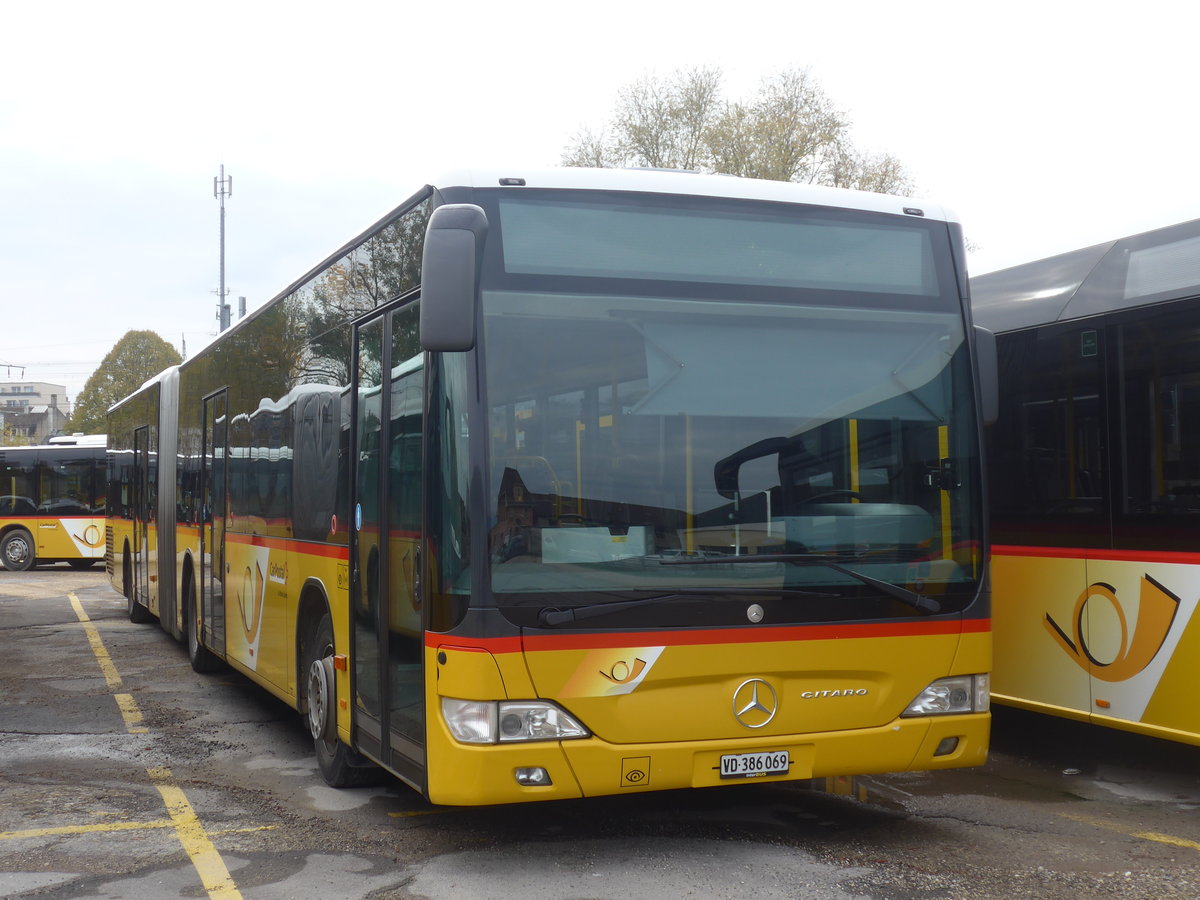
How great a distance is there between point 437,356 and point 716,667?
5.54 ft

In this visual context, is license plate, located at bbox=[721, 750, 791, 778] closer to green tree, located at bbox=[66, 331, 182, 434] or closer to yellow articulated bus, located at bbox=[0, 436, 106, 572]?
yellow articulated bus, located at bbox=[0, 436, 106, 572]

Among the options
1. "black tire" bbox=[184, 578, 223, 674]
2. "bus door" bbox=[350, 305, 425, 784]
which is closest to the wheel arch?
"bus door" bbox=[350, 305, 425, 784]

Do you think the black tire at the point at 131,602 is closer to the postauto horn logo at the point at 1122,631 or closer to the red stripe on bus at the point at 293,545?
the red stripe on bus at the point at 293,545

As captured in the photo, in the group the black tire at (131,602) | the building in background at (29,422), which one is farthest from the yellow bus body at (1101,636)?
the building in background at (29,422)

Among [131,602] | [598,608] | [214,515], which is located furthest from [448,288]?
[131,602]

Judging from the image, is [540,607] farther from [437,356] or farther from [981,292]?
[981,292]

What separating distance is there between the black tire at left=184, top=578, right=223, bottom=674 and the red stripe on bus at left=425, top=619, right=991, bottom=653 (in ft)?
24.1

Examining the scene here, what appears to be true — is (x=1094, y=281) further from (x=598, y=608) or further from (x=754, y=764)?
(x=598, y=608)

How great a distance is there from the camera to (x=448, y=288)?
196 inches

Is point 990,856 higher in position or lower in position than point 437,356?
lower

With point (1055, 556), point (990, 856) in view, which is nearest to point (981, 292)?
point (1055, 556)

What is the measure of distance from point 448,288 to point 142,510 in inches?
462

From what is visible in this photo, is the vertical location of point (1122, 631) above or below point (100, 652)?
above

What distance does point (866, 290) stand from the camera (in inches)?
229
